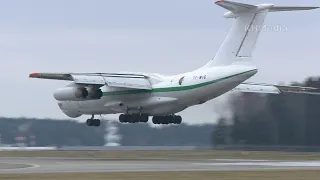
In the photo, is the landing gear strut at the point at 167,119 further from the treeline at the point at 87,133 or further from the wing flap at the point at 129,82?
the treeline at the point at 87,133

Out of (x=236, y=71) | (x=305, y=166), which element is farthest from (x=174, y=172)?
(x=236, y=71)

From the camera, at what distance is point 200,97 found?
50.5 metres

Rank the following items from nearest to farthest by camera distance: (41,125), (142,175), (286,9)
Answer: (142,175) → (286,9) → (41,125)

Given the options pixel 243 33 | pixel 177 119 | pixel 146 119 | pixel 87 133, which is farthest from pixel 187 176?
pixel 87 133

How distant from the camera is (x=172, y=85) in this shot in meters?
51.6

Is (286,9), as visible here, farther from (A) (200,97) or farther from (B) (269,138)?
(B) (269,138)

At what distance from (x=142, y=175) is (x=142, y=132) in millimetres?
47639

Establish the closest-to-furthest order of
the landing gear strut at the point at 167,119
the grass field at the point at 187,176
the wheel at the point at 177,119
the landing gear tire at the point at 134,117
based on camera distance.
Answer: the grass field at the point at 187,176 < the landing gear tire at the point at 134,117 < the landing gear strut at the point at 167,119 < the wheel at the point at 177,119

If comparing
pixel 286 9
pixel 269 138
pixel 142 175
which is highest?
pixel 286 9

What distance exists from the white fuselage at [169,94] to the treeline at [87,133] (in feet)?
75.4

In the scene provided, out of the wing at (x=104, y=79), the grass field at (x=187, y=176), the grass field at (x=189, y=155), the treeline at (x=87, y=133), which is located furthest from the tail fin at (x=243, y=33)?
the treeline at (x=87, y=133)

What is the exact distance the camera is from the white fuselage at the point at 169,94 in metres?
48.7

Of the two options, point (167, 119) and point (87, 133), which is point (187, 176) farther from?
point (87, 133)

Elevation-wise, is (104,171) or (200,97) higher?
(200,97)
